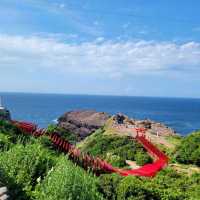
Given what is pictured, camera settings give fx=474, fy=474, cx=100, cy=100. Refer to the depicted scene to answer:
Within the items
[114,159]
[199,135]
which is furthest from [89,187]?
[199,135]

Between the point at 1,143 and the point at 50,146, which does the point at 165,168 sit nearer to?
the point at 50,146

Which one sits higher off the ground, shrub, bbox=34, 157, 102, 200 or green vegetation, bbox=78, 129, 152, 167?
shrub, bbox=34, 157, 102, 200

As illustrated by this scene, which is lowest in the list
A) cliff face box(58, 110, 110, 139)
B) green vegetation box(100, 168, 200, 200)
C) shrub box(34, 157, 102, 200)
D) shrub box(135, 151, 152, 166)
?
cliff face box(58, 110, 110, 139)

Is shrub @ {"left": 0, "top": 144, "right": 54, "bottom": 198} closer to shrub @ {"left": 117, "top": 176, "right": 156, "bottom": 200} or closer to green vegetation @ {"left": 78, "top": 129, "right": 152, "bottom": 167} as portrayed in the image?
shrub @ {"left": 117, "top": 176, "right": 156, "bottom": 200}

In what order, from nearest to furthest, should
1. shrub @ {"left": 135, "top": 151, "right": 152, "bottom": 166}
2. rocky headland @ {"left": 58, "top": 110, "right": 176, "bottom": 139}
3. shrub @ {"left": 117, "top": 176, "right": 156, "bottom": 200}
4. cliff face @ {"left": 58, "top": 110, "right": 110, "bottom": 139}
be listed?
shrub @ {"left": 117, "top": 176, "right": 156, "bottom": 200} → shrub @ {"left": 135, "top": 151, "right": 152, "bottom": 166} → rocky headland @ {"left": 58, "top": 110, "right": 176, "bottom": 139} → cliff face @ {"left": 58, "top": 110, "right": 110, "bottom": 139}

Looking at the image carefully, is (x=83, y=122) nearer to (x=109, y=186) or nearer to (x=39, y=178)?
(x=109, y=186)

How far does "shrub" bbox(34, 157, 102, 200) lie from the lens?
11.6 meters

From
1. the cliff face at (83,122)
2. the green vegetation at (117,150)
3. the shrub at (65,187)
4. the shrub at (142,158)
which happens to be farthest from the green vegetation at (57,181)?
the cliff face at (83,122)

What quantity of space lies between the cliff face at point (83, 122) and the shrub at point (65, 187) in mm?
49871

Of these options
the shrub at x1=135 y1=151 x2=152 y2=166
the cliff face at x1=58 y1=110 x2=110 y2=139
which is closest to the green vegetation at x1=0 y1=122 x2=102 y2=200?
the shrub at x1=135 y1=151 x2=152 y2=166

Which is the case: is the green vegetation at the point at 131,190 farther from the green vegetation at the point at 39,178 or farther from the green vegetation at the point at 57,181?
the green vegetation at the point at 39,178

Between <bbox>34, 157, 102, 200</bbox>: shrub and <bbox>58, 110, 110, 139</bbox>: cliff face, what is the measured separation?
164 ft

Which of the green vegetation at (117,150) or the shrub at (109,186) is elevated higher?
the shrub at (109,186)

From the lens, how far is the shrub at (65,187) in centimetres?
1159
